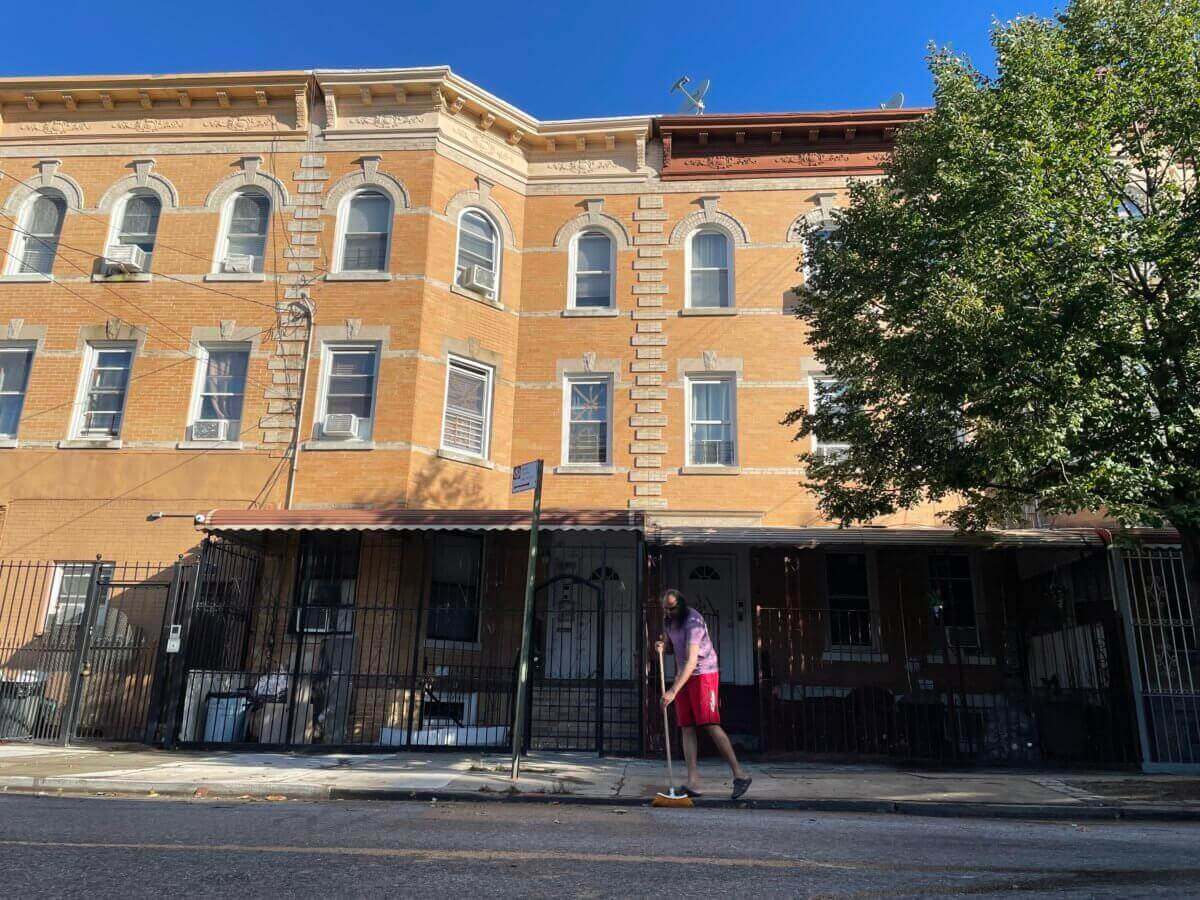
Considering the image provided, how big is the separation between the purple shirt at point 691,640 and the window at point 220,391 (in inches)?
398

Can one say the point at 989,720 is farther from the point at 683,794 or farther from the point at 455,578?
the point at 455,578

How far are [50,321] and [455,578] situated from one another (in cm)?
884

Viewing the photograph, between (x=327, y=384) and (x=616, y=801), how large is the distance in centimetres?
1004

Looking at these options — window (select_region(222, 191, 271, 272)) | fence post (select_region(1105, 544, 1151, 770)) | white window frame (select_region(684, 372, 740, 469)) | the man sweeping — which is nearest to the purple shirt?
the man sweeping

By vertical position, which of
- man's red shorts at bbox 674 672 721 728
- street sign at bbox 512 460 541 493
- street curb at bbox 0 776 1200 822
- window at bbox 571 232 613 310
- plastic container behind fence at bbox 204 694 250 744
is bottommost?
street curb at bbox 0 776 1200 822

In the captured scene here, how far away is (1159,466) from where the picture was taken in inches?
375

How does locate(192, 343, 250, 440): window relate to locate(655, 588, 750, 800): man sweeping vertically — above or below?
above

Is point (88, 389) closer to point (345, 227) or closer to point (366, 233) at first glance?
point (345, 227)

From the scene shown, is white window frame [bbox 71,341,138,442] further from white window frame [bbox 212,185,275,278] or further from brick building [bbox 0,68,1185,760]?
white window frame [bbox 212,185,275,278]

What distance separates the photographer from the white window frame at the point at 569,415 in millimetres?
16016

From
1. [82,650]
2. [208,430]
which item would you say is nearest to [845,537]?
[82,650]

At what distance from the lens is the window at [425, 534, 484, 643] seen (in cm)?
1455

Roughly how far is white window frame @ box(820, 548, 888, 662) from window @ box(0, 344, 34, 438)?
14.5 m

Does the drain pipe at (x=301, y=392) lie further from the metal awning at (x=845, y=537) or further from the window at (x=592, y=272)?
the metal awning at (x=845, y=537)
